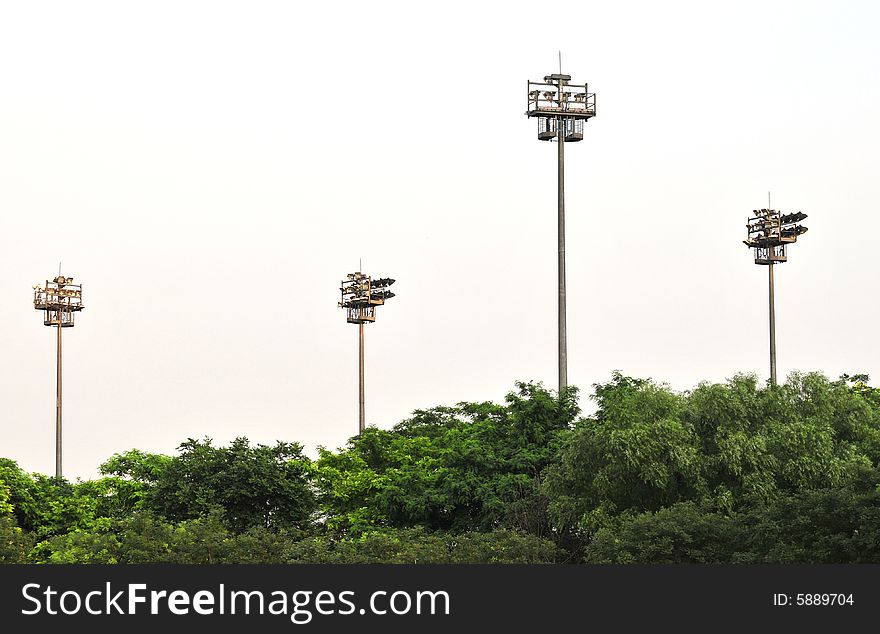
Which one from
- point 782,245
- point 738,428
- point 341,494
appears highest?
point 782,245

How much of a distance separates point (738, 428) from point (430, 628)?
56.3 feet

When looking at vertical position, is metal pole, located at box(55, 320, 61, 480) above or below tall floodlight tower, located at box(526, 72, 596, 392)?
below

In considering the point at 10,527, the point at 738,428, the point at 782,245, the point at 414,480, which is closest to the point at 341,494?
the point at 414,480

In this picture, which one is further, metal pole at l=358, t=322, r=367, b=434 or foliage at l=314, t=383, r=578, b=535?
metal pole at l=358, t=322, r=367, b=434

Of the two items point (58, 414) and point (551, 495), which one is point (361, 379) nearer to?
point (58, 414)

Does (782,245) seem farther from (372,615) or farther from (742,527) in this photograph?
(372,615)

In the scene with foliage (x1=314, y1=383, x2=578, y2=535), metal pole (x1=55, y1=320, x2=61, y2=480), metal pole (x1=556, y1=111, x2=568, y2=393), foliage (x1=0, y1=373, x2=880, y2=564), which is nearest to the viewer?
foliage (x1=0, y1=373, x2=880, y2=564)

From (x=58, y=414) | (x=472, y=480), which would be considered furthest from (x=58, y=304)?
(x=472, y=480)

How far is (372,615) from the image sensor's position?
54.1ft

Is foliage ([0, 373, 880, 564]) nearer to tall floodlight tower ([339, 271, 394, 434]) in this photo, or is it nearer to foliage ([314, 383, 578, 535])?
foliage ([314, 383, 578, 535])

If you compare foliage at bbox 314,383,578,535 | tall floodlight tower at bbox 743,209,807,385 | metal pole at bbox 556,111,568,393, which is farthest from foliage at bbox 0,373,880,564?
tall floodlight tower at bbox 743,209,807,385

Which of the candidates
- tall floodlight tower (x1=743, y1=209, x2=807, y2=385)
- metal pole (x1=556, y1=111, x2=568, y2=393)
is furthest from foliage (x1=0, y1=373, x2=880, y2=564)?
tall floodlight tower (x1=743, y1=209, x2=807, y2=385)

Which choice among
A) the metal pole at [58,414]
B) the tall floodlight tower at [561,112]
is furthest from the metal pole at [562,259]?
the metal pole at [58,414]

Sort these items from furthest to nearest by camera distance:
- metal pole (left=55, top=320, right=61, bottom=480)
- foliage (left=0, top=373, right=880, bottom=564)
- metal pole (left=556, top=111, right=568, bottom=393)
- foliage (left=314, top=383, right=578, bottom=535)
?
metal pole (left=55, top=320, right=61, bottom=480)
metal pole (left=556, top=111, right=568, bottom=393)
foliage (left=314, top=383, right=578, bottom=535)
foliage (left=0, top=373, right=880, bottom=564)
